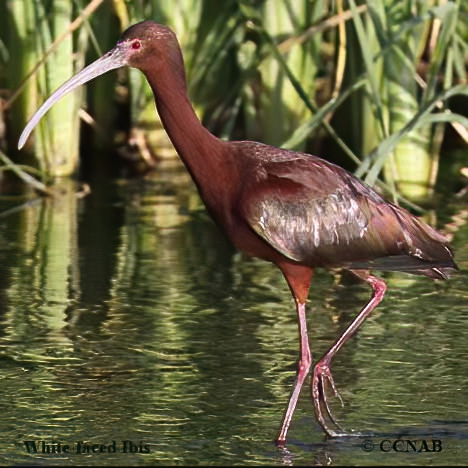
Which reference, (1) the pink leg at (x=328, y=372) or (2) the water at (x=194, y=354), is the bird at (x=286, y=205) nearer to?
(1) the pink leg at (x=328, y=372)

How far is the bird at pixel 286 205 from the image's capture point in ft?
19.0

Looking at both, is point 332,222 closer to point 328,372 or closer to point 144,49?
point 328,372

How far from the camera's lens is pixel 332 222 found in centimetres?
602

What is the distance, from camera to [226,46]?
32.4 feet

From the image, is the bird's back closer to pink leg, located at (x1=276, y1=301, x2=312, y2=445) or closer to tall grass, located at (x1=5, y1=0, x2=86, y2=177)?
pink leg, located at (x1=276, y1=301, x2=312, y2=445)

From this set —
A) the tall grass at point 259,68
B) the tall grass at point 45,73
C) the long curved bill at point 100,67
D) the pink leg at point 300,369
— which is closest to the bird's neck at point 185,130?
the long curved bill at point 100,67

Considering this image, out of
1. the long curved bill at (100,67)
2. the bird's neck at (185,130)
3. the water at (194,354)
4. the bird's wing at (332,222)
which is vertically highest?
the long curved bill at (100,67)

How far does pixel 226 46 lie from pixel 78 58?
3.52 ft

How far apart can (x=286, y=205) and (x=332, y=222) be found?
25cm

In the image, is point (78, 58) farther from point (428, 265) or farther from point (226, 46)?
point (428, 265)

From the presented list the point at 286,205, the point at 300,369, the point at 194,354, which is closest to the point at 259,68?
the point at 194,354

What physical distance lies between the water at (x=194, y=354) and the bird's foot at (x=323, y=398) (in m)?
0.05

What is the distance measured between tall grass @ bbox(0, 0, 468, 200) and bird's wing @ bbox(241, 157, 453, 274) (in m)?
2.81

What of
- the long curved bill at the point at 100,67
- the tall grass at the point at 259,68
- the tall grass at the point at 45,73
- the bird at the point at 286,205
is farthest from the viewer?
the tall grass at the point at 45,73
